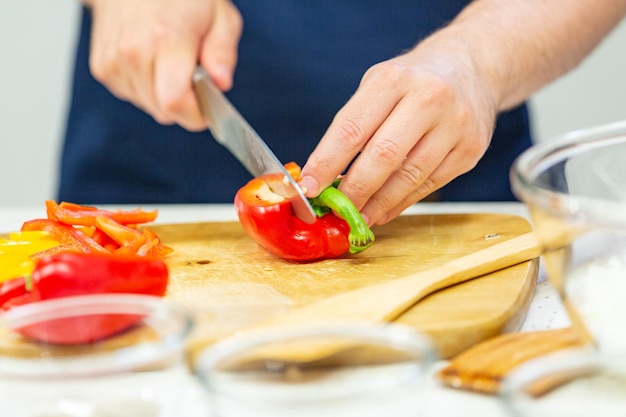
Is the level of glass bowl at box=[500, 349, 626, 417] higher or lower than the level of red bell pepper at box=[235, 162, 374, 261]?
higher

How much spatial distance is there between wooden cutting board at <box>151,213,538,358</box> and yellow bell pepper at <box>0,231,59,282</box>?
0.62 ft

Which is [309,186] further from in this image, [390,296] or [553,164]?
[553,164]

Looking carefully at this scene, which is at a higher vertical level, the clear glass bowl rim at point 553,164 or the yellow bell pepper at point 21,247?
the clear glass bowl rim at point 553,164

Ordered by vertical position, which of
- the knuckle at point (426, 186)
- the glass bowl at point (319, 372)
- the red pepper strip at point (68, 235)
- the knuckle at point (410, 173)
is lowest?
the red pepper strip at point (68, 235)

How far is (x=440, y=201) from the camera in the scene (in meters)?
2.02

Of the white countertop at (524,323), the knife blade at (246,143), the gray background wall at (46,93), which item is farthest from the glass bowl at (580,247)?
the gray background wall at (46,93)

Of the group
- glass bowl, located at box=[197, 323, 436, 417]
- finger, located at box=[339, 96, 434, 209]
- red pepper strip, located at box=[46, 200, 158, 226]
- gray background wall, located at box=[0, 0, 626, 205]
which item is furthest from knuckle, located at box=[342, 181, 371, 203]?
gray background wall, located at box=[0, 0, 626, 205]

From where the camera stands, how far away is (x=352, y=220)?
4.41ft

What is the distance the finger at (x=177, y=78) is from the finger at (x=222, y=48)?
0.09 feet

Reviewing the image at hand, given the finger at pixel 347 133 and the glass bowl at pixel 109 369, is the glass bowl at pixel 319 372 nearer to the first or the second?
the glass bowl at pixel 109 369

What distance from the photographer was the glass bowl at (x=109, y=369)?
722 millimetres

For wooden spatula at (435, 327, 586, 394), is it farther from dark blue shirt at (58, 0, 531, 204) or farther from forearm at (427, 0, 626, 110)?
dark blue shirt at (58, 0, 531, 204)

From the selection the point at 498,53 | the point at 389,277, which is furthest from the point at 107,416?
the point at 498,53

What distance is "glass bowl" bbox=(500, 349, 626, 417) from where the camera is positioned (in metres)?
0.64
